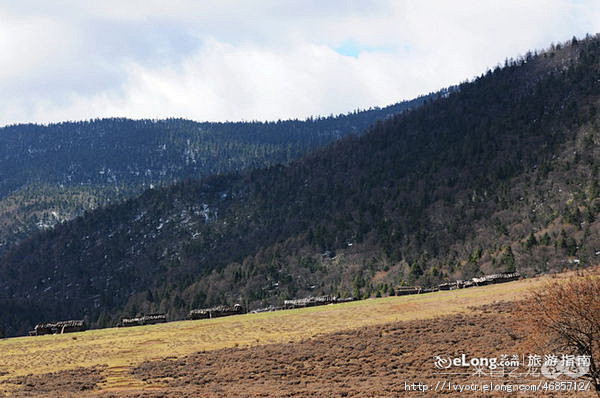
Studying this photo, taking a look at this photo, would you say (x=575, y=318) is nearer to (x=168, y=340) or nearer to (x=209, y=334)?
(x=209, y=334)

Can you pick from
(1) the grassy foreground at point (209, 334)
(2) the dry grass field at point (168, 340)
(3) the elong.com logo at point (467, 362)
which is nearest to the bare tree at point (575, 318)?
(3) the elong.com logo at point (467, 362)

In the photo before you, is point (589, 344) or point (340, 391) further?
point (340, 391)

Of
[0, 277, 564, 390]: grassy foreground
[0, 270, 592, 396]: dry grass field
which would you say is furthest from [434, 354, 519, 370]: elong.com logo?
[0, 277, 564, 390]: grassy foreground

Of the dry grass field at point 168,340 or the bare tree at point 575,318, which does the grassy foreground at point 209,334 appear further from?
the bare tree at point 575,318

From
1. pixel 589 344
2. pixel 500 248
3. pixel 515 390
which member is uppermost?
pixel 500 248

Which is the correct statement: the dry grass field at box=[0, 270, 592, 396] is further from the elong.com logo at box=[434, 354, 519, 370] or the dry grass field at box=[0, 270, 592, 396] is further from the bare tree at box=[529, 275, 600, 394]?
the bare tree at box=[529, 275, 600, 394]

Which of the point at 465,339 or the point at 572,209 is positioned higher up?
the point at 572,209

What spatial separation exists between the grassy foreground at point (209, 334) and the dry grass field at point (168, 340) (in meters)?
0.08

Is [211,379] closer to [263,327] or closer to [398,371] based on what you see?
[398,371]

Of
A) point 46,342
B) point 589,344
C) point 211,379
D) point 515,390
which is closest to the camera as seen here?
point 589,344

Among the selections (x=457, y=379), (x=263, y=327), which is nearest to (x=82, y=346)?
(x=263, y=327)

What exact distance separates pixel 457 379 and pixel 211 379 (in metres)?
18.9

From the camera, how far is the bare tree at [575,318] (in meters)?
35.4

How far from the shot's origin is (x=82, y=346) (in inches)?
2985
